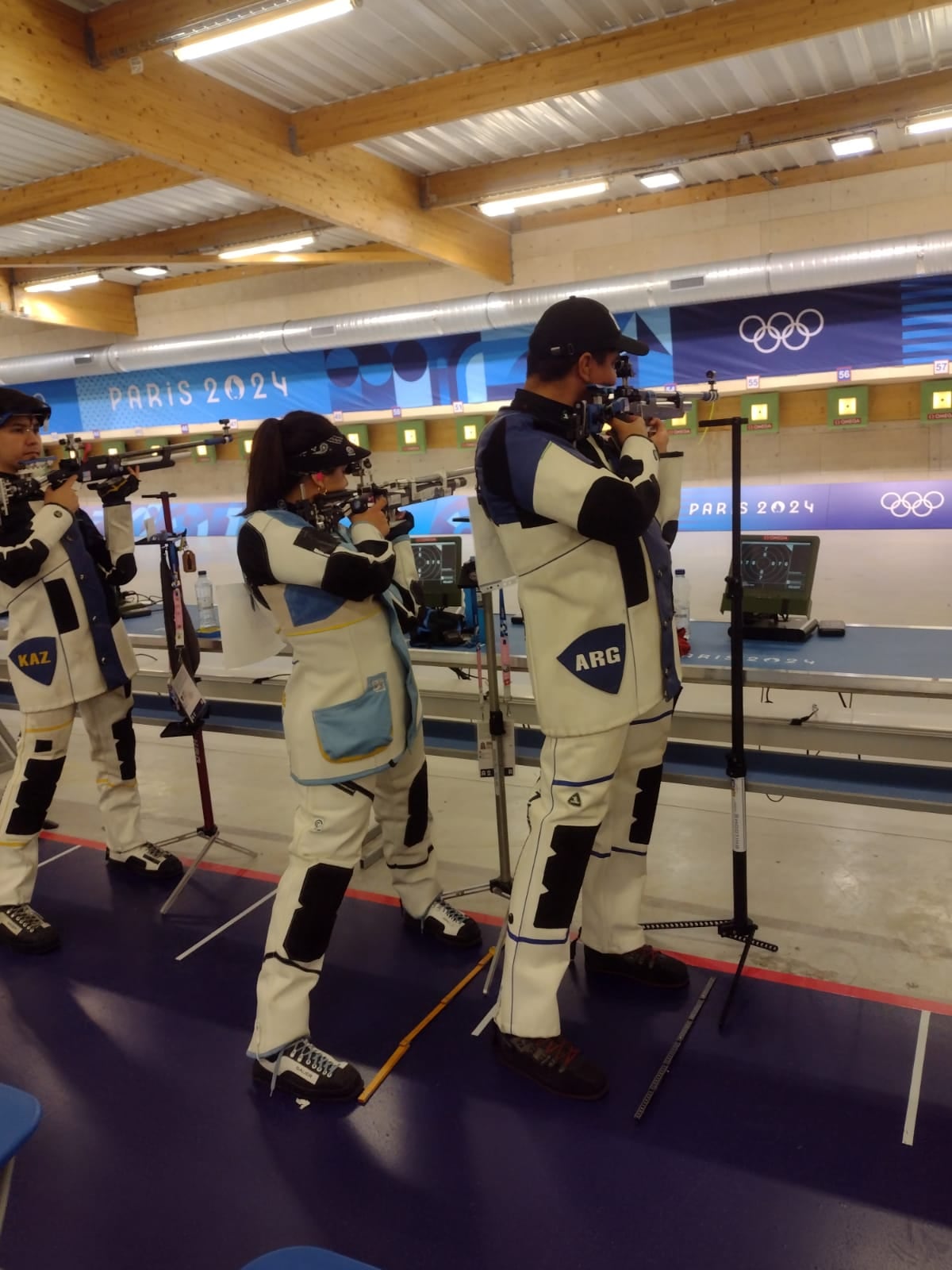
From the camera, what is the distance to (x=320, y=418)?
7.00ft

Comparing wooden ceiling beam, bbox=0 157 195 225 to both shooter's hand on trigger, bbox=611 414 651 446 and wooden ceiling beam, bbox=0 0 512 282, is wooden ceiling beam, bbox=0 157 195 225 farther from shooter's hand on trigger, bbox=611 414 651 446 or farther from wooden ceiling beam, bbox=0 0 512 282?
shooter's hand on trigger, bbox=611 414 651 446

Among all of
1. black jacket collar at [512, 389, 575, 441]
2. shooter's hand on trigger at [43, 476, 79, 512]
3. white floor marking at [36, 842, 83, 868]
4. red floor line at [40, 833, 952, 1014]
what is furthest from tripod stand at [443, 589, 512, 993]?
white floor marking at [36, 842, 83, 868]

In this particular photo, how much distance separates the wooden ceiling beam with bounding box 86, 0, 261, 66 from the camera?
3.23 m

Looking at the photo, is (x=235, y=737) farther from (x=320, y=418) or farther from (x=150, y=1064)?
(x=320, y=418)

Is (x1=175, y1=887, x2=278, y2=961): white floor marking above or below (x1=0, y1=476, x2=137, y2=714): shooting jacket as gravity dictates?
below

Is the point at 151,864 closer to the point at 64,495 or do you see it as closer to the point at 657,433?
the point at 64,495

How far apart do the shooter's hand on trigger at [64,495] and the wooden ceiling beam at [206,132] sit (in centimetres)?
156

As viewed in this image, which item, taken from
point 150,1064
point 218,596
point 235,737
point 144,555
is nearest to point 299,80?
point 218,596

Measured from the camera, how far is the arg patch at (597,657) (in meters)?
1.90

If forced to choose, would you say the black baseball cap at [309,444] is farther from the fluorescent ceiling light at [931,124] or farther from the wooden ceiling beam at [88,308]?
the wooden ceiling beam at [88,308]

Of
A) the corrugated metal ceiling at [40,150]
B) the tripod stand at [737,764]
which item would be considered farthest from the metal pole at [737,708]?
the corrugated metal ceiling at [40,150]

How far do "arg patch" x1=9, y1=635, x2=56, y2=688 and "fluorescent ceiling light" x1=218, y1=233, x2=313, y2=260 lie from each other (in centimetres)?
436

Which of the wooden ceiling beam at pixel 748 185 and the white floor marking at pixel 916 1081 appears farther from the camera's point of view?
the wooden ceiling beam at pixel 748 185

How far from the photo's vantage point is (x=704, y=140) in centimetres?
486
